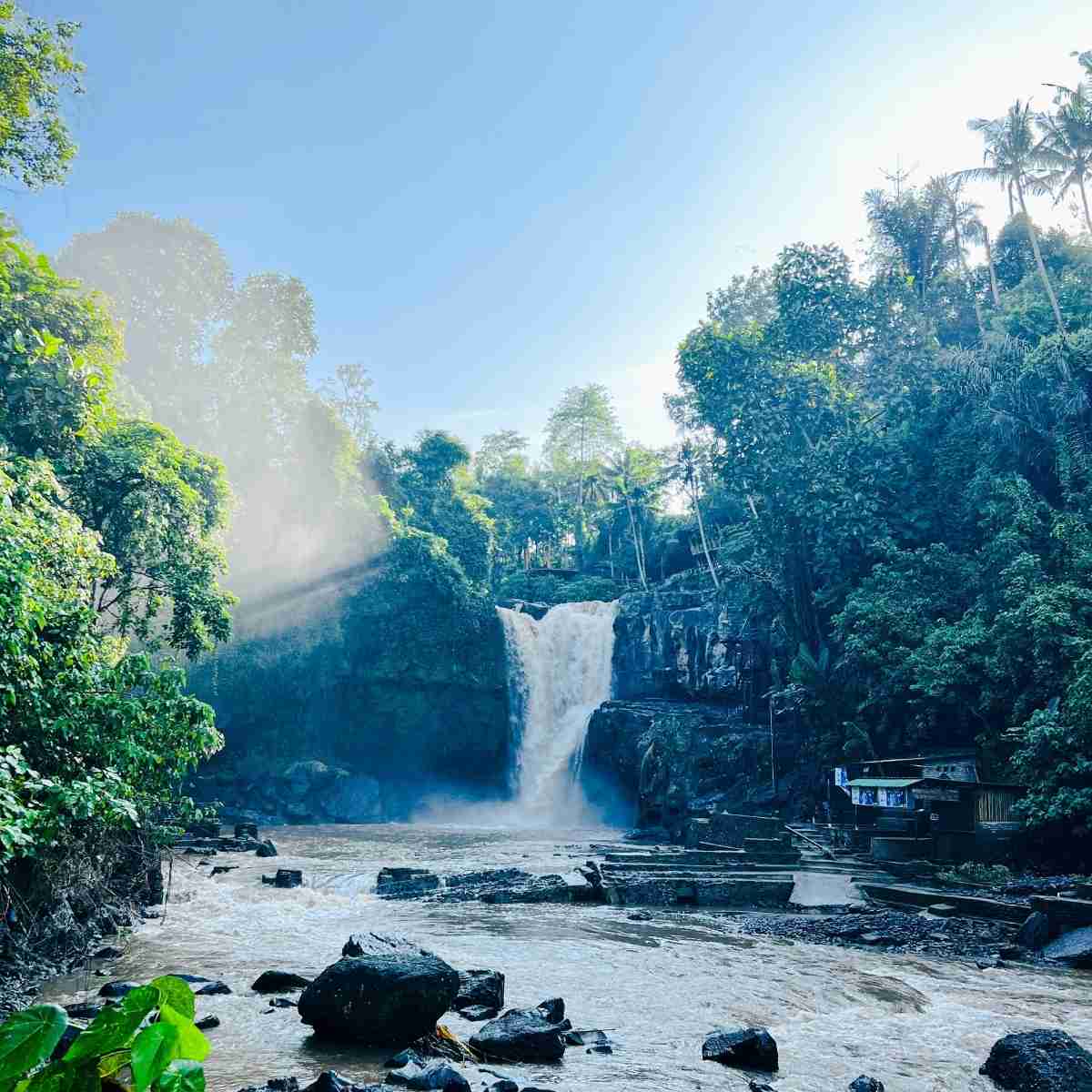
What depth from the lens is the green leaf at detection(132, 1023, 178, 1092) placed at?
4.59 ft

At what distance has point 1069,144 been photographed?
31.0 meters

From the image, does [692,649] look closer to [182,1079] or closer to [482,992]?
[482,992]

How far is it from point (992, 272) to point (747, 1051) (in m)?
38.0

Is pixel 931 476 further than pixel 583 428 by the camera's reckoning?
No

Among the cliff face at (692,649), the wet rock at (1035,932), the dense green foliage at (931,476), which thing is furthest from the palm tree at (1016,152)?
the wet rock at (1035,932)

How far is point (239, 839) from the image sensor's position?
75.0ft

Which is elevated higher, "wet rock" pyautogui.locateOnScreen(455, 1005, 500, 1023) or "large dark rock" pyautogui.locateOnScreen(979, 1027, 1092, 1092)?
"large dark rock" pyautogui.locateOnScreen(979, 1027, 1092, 1092)

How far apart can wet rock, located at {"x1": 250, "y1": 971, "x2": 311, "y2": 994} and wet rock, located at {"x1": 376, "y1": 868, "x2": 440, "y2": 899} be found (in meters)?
6.66

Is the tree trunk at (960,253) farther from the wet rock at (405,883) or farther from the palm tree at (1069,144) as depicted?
the wet rock at (405,883)

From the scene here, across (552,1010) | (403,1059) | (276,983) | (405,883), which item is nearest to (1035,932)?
(552,1010)

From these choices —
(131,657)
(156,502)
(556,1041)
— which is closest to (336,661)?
(156,502)

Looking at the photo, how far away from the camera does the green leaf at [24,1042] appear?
4.50 ft

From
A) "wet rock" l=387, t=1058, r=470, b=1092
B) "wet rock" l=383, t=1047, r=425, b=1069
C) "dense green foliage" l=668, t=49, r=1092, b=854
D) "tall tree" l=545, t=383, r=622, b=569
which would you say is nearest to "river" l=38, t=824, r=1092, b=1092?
"wet rock" l=383, t=1047, r=425, b=1069

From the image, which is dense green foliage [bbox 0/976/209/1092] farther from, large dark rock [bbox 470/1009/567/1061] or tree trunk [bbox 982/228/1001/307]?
tree trunk [bbox 982/228/1001/307]
